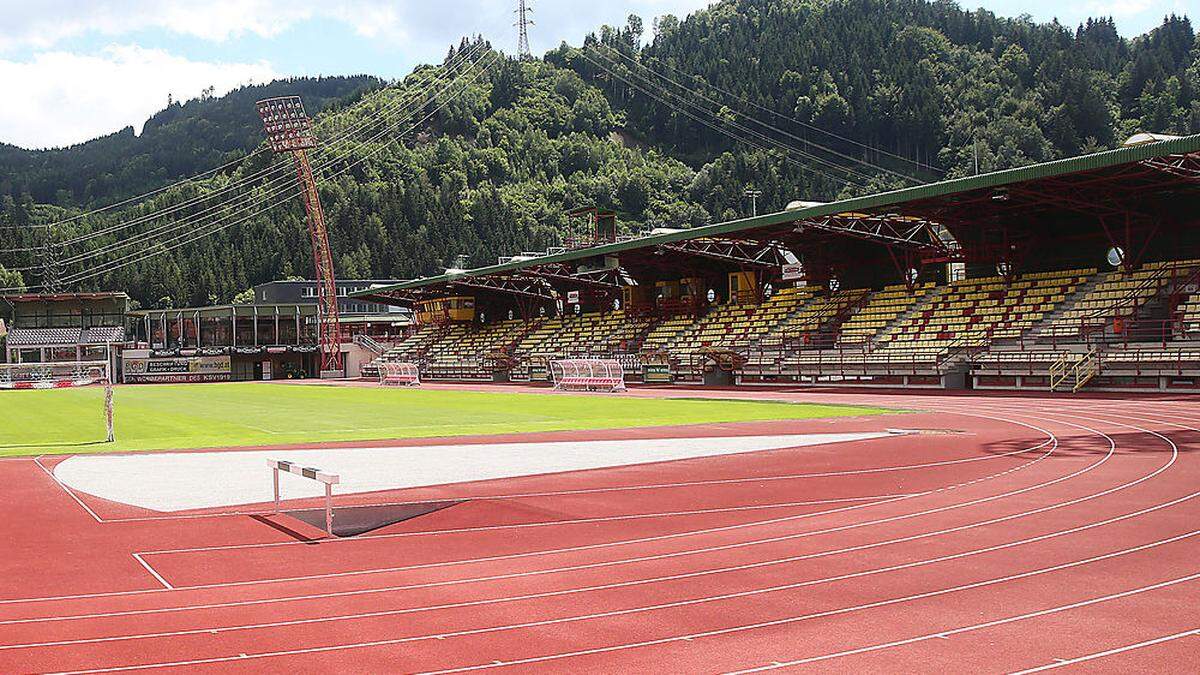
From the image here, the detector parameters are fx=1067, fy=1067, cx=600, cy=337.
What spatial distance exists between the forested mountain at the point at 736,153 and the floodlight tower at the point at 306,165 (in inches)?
2439

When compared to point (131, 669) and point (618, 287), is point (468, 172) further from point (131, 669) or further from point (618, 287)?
point (131, 669)

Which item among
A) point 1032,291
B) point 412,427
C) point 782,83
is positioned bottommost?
point 412,427

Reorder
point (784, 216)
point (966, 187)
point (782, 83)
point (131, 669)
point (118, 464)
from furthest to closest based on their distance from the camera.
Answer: point (782, 83) < point (784, 216) < point (966, 187) < point (118, 464) < point (131, 669)

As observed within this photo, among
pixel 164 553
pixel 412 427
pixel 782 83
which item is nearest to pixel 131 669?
pixel 164 553

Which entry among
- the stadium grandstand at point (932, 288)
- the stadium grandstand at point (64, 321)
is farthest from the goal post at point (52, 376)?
the stadium grandstand at point (932, 288)

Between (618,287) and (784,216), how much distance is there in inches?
1127

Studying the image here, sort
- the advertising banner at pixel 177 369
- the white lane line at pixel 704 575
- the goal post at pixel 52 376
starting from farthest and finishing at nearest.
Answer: the advertising banner at pixel 177 369 < the goal post at pixel 52 376 < the white lane line at pixel 704 575

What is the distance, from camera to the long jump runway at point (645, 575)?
743 centimetres

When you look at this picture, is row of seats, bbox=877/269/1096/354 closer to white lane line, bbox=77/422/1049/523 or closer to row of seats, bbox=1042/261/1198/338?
row of seats, bbox=1042/261/1198/338

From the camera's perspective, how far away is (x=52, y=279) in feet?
409

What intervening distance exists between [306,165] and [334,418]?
64.3m

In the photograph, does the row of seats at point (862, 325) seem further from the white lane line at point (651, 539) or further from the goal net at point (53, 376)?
the white lane line at point (651, 539)

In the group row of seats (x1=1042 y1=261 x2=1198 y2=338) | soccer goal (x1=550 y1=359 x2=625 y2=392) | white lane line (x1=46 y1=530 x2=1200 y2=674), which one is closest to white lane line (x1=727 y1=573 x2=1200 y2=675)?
white lane line (x1=46 y1=530 x2=1200 y2=674)

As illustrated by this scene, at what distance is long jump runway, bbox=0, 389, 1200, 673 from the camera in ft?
24.4
